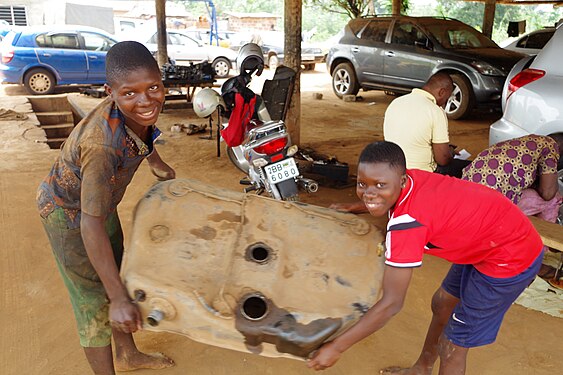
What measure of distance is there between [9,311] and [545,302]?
11.9ft

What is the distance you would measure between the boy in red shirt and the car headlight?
7.87 m

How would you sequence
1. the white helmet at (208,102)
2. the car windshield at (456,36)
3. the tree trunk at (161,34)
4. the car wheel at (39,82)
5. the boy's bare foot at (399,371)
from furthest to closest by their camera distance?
the tree trunk at (161,34), the car wheel at (39,82), the car windshield at (456,36), the white helmet at (208,102), the boy's bare foot at (399,371)

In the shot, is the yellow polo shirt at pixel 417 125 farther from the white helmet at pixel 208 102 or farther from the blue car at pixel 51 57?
the blue car at pixel 51 57

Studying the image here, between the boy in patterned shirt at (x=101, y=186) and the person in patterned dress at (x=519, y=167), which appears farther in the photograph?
the person in patterned dress at (x=519, y=167)

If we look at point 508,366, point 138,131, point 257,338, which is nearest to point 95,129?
point 138,131

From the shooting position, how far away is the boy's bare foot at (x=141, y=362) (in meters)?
2.66

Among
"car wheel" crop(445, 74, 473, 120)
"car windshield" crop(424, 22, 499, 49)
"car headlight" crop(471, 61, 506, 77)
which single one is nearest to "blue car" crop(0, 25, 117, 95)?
"car windshield" crop(424, 22, 499, 49)

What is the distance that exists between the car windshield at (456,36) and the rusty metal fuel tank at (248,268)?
8.86 m

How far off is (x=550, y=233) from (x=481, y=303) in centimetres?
140

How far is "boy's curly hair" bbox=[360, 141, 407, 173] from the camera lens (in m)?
1.76

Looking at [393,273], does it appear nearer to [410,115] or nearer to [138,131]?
[138,131]

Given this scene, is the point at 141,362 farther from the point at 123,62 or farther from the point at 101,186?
the point at 123,62

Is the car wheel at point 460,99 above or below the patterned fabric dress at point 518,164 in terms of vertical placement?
below

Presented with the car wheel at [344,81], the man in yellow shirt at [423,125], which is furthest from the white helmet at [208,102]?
the car wheel at [344,81]
